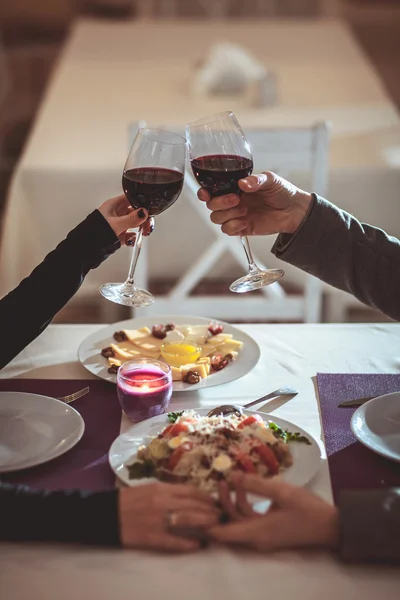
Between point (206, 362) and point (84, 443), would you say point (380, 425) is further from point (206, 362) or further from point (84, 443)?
point (84, 443)

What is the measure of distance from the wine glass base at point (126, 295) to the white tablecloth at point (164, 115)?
103 centimetres

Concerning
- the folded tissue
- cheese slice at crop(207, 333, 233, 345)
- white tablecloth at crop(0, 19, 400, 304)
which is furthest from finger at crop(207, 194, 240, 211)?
the folded tissue

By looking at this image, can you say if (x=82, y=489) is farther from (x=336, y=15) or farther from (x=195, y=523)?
(x=336, y=15)

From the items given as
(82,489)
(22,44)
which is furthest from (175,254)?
(22,44)

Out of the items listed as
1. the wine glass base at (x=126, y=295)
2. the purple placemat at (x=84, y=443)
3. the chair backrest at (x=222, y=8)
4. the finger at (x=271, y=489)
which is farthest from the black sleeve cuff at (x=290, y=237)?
the chair backrest at (x=222, y=8)

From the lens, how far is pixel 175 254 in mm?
2482

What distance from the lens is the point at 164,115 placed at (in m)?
3.05

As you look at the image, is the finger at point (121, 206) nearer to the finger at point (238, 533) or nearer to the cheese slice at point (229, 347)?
the cheese slice at point (229, 347)

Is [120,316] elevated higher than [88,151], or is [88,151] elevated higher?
[88,151]

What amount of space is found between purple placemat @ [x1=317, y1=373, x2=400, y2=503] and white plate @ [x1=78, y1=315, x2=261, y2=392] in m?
0.13

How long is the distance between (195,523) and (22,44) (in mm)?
5653

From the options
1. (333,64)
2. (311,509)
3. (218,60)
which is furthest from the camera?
(333,64)

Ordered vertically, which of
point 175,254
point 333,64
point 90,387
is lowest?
point 175,254

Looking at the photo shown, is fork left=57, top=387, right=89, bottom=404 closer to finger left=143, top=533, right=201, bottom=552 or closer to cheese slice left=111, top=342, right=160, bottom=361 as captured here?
cheese slice left=111, top=342, right=160, bottom=361
